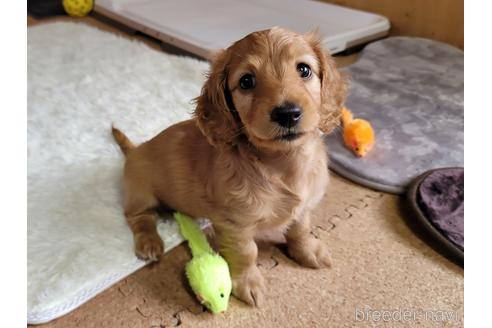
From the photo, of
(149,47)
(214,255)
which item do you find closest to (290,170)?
(214,255)

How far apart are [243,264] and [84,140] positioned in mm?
1122

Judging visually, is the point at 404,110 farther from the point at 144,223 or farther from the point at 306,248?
the point at 144,223

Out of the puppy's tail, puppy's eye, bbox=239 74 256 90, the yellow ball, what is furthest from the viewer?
the yellow ball

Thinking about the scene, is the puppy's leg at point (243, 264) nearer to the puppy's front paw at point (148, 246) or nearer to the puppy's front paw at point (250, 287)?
the puppy's front paw at point (250, 287)

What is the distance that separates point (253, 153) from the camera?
1339mm

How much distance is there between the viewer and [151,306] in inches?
56.9

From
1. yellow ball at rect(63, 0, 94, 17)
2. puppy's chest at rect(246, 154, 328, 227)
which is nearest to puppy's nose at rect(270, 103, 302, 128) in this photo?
puppy's chest at rect(246, 154, 328, 227)

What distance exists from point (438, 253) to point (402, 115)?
3.11ft

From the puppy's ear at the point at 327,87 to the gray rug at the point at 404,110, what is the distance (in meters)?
0.64

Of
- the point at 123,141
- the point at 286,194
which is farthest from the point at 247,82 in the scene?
the point at 123,141

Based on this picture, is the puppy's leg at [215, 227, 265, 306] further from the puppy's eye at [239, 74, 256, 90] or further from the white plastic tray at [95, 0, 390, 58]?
the white plastic tray at [95, 0, 390, 58]

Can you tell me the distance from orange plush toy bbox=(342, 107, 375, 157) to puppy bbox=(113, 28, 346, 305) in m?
0.61

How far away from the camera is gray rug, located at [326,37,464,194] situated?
1992mm

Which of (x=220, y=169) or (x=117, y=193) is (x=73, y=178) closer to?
(x=117, y=193)
